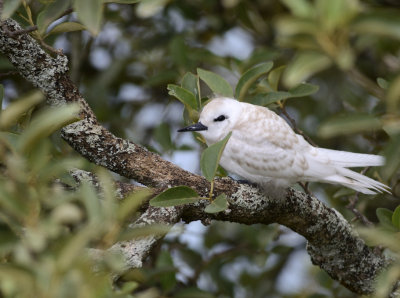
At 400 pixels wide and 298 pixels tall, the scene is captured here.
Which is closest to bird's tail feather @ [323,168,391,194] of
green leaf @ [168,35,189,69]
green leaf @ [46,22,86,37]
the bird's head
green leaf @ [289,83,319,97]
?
green leaf @ [289,83,319,97]

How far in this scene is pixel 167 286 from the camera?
2.61 metres

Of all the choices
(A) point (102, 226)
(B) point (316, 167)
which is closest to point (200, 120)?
(B) point (316, 167)

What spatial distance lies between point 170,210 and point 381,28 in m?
1.02

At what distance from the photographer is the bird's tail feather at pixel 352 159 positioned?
2355 millimetres

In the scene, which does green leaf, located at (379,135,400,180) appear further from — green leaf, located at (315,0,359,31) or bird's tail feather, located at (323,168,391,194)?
bird's tail feather, located at (323,168,391,194)

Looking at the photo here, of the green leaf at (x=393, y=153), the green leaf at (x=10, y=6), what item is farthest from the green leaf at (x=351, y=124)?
the green leaf at (x=10, y=6)

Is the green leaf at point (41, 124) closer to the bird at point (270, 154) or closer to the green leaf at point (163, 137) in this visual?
the bird at point (270, 154)

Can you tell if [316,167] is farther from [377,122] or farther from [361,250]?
[377,122]

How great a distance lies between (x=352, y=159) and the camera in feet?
8.18

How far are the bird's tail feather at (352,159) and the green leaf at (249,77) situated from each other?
1.46ft

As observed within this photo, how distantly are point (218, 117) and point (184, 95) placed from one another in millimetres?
456

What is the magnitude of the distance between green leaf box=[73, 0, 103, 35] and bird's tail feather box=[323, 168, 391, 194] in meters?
1.48

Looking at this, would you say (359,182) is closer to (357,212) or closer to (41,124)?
(357,212)

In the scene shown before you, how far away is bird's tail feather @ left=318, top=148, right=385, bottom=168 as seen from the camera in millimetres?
2355
